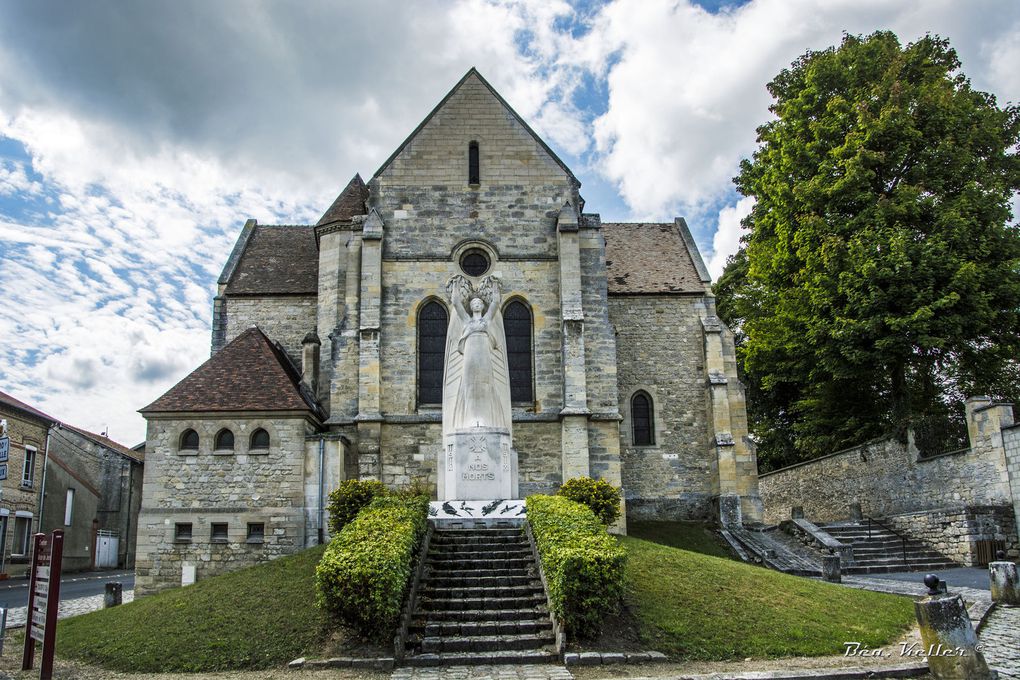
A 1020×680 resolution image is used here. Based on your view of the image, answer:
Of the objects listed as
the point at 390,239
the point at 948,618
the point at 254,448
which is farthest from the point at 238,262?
the point at 948,618

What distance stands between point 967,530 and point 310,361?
19.1m

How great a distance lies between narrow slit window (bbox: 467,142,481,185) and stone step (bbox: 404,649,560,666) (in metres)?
17.6

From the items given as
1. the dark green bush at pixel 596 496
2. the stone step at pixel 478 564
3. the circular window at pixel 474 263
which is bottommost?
the stone step at pixel 478 564

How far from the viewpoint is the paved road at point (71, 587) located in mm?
21130

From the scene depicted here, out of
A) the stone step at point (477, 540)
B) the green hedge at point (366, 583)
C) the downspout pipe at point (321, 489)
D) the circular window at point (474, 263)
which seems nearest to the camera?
the green hedge at point (366, 583)

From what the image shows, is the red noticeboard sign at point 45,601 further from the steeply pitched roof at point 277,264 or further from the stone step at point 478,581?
the steeply pitched roof at point 277,264

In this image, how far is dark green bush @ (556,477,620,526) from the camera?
16.8m

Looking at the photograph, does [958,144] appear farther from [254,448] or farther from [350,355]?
[254,448]

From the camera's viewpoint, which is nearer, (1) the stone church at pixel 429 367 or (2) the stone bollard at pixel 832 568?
(2) the stone bollard at pixel 832 568

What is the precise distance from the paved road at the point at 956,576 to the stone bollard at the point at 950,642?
27.8 ft

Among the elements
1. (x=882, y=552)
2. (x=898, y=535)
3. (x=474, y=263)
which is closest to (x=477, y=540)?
(x=474, y=263)

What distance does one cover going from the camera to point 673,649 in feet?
36.2

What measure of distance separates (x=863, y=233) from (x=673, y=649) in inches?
675

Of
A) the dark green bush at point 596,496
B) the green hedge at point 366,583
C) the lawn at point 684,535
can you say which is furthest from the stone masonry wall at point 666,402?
the green hedge at point 366,583
